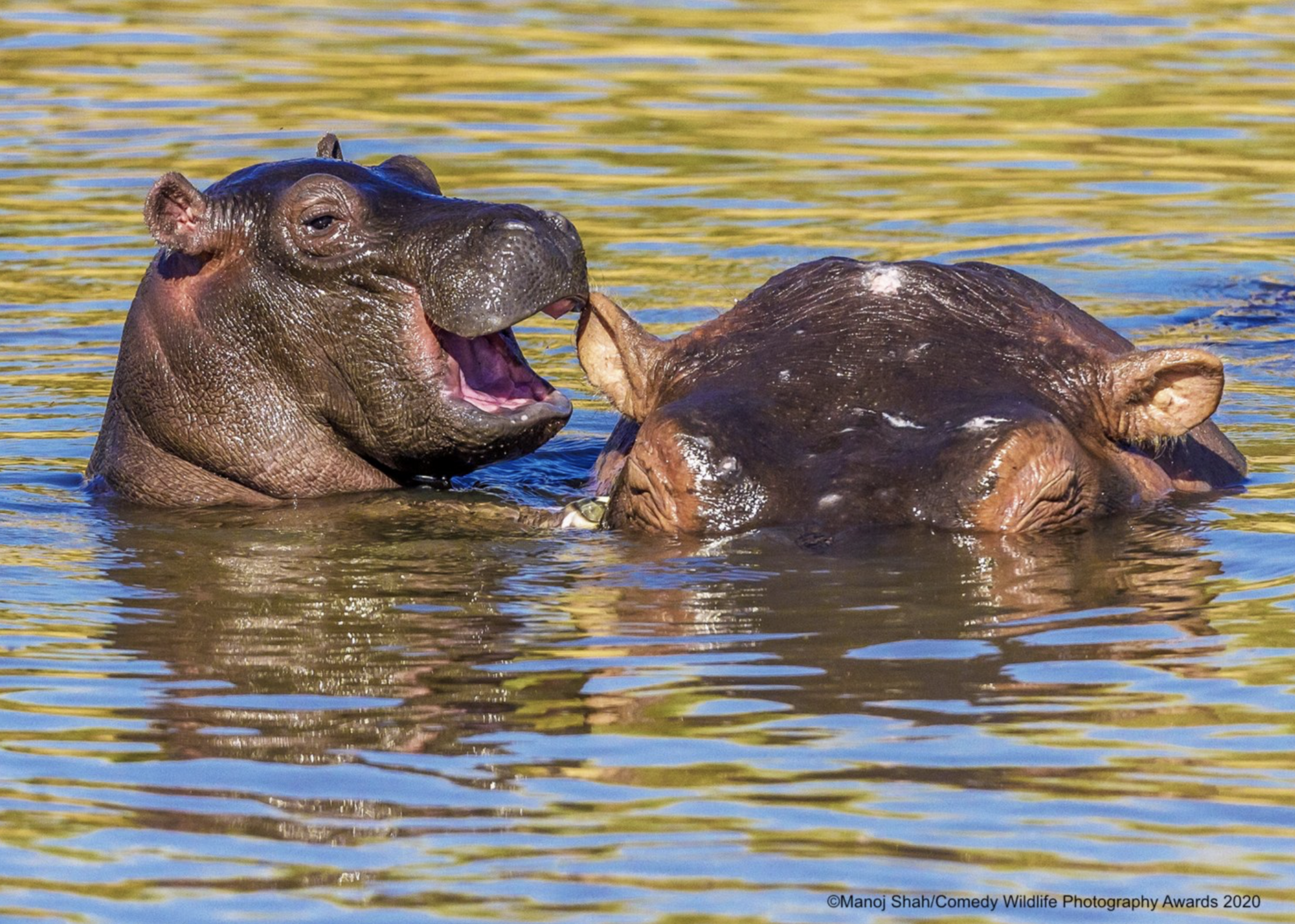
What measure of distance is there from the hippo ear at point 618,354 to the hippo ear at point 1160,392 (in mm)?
1609

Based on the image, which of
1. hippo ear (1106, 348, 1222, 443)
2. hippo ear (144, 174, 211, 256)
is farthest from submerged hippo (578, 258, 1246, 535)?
hippo ear (144, 174, 211, 256)

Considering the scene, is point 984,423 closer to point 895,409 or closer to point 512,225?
point 895,409

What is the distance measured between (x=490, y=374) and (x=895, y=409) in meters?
1.86

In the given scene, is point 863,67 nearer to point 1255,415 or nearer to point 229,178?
point 1255,415

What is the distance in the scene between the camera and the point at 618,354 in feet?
27.5

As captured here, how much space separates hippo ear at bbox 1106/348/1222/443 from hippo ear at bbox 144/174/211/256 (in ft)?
10.8

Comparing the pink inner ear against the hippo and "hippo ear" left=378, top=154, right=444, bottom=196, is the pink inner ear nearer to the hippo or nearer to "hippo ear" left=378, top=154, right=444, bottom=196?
the hippo

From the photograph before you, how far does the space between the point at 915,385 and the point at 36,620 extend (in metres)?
2.82

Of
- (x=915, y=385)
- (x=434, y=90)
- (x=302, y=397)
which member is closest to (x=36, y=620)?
(x=302, y=397)

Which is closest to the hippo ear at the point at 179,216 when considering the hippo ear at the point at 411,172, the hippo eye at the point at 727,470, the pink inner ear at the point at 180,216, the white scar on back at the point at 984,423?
the pink inner ear at the point at 180,216

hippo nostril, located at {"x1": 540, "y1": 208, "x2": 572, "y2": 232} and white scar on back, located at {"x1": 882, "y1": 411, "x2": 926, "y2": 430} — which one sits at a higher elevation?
hippo nostril, located at {"x1": 540, "y1": 208, "x2": 572, "y2": 232}

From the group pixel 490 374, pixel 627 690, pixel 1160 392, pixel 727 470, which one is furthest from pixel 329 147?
pixel 627 690

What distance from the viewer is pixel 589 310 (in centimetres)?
830

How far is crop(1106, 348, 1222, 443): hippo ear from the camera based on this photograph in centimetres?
761
